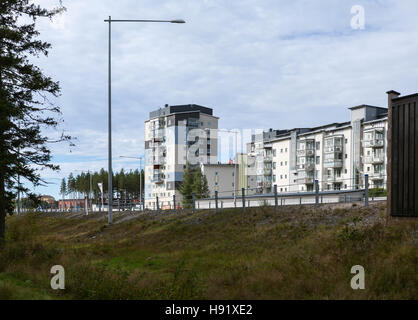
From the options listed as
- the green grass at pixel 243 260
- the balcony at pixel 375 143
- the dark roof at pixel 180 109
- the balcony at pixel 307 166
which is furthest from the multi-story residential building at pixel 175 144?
the green grass at pixel 243 260

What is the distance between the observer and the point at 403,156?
12.5 meters

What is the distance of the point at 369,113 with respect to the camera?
239 feet

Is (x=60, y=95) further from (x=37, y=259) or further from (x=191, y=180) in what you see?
(x=191, y=180)

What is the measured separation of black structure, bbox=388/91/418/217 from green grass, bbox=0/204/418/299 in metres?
0.55

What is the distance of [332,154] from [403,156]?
65.0 m

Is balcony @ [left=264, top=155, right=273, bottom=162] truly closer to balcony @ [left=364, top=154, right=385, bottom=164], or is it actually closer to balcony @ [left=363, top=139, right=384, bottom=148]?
balcony @ [left=364, top=154, right=385, bottom=164]

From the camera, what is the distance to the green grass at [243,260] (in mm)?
8859

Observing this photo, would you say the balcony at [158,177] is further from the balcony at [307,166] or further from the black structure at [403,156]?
the black structure at [403,156]

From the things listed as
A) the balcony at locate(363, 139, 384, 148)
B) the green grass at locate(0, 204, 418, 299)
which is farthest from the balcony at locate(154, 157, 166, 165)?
the green grass at locate(0, 204, 418, 299)

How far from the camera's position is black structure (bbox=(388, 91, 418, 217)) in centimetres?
1209

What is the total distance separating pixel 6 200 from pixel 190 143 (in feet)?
297
